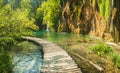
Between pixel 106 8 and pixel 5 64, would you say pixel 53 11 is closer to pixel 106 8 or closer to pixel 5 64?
pixel 106 8

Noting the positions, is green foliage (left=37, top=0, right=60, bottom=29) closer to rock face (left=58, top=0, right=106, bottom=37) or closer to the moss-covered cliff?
the moss-covered cliff

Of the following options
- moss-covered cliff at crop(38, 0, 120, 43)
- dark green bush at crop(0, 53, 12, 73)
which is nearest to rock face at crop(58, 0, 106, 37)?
moss-covered cliff at crop(38, 0, 120, 43)

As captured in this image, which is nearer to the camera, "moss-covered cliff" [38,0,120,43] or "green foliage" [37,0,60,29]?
"moss-covered cliff" [38,0,120,43]

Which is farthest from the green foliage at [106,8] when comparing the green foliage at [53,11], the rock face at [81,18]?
the green foliage at [53,11]

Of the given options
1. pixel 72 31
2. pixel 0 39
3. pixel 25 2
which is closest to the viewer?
pixel 0 39

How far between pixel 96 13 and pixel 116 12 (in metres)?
15.2

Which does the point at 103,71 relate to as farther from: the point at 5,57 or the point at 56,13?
the point at 56,13

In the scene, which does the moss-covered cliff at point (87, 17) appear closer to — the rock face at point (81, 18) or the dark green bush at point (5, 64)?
the rock face at point (81, 18)

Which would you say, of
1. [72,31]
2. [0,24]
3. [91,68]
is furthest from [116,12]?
[72,31]

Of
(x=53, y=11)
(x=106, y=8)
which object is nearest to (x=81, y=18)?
(x=53, y=11)

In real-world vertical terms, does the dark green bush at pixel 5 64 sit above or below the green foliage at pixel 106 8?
below

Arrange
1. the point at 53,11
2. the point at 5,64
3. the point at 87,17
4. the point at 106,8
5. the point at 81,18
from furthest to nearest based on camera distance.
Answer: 1. the point at 53,11
2. the point at 81,18
3. the point at 87,17
4. the point at 106,8
5. the point at 5,64

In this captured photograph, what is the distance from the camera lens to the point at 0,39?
11.2 m

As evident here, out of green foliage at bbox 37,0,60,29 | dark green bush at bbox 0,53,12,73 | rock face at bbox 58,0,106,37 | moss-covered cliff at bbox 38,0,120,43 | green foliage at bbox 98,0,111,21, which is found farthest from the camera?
green foliage at bbox 37,0,60,29
